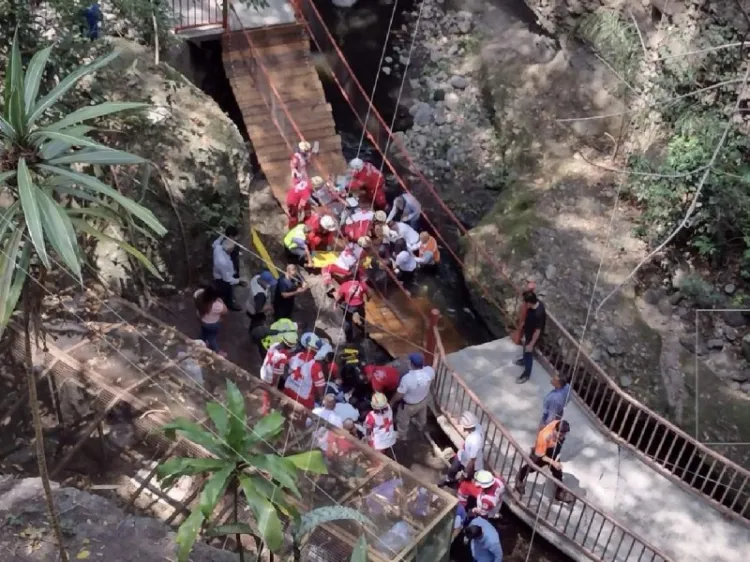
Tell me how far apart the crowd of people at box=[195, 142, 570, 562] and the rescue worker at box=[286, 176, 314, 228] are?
13mm

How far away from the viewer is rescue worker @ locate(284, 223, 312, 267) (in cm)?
1080

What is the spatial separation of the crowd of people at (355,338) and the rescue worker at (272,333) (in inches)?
0.4

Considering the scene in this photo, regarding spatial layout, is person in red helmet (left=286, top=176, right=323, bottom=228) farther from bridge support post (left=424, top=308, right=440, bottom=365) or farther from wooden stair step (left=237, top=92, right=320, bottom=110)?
bridge support post (left=424, top=308, right=440, bottom=365)

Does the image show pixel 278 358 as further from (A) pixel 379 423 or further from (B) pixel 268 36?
(B) pixel 268 36

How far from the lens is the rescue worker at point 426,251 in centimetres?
1113

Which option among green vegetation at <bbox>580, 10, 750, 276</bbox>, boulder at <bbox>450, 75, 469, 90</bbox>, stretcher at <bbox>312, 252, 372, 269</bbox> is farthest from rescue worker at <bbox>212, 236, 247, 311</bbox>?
boulder at <bbox>450, 75, 469, 90</bbox>

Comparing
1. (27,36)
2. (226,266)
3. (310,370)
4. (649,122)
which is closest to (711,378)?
(649,122)

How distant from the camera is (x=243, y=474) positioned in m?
4.71

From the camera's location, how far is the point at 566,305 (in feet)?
34.2

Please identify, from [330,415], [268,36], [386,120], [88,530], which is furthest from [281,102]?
[88,530]

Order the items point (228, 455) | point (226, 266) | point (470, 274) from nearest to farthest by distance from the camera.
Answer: point (228, 455) → point (226, 266) → point (470, 274)

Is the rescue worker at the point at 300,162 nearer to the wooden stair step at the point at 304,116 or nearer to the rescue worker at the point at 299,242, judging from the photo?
the rescue worker at the point at 299,242

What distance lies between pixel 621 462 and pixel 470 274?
153 inches

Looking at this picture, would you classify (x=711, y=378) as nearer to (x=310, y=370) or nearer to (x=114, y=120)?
(x=310, y=370)
